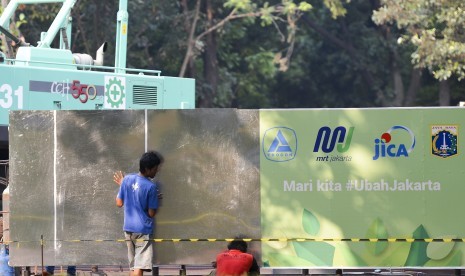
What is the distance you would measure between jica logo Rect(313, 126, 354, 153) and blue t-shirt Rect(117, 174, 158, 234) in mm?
2127

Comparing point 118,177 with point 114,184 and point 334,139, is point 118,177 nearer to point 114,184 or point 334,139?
point 114,184

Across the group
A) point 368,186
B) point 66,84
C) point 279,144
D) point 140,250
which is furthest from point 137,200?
point 66,84

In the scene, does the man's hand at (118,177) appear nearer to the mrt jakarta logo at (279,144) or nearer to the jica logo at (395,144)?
the mrt jakarta logo at (279,144)

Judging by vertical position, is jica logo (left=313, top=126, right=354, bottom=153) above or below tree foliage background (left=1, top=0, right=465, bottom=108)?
below

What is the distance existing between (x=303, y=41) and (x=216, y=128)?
42879 millimetres

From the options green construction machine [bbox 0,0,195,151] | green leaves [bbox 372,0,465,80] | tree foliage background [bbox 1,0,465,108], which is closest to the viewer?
green construction machine [bbox 0,0,195,151]

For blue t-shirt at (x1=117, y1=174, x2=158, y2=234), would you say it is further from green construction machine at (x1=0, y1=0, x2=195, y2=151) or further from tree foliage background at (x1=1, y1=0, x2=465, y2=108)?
tree foliage background at (x1=1, y1=0, x2=465, y2=108)

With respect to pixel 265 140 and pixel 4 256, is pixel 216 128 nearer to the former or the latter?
pixel 265 140

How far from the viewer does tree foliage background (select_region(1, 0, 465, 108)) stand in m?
40.2

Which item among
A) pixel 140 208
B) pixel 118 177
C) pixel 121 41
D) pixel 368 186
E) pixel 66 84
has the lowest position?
pixel 140 208

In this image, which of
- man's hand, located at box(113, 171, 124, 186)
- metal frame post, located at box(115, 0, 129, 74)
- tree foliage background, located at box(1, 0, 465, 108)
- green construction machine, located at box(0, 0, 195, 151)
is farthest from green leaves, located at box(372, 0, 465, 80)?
man's hand, located at box(113, 171, 124, 186)

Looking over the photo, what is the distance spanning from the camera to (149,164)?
14.4 meters

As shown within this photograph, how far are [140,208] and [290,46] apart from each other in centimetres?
3744

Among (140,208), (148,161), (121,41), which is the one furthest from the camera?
(121,41)
